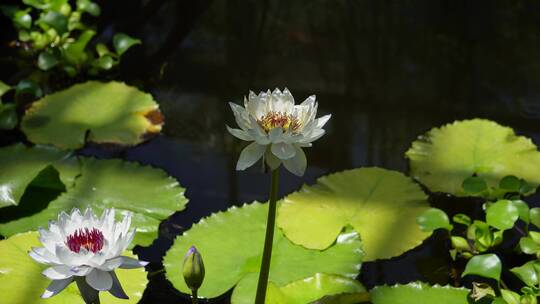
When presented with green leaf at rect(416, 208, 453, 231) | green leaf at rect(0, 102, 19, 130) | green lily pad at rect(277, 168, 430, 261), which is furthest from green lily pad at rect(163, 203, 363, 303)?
green leaf at rect(0, 102, 19, 130)

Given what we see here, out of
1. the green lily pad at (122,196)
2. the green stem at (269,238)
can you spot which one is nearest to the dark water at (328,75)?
the green lily pad at (122,196)

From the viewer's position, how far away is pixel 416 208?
4.97 feet

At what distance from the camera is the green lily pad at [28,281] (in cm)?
123

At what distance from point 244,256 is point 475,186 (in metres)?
0.55

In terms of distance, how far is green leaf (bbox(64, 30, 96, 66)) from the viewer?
2.17 metres

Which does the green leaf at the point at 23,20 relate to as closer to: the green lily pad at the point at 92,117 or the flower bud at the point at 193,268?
the green lily pad at the point at 92,117

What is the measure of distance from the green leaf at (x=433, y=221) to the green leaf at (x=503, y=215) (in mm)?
89

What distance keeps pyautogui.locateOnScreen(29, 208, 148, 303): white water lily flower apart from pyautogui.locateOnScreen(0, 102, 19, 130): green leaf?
3.41 ft

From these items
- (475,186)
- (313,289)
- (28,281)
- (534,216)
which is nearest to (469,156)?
(475,186)

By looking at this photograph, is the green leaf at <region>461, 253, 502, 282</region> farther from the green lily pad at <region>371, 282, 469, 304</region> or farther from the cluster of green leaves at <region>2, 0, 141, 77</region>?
the cluster of green leaves at <region>2, 0, 141, 77</region>

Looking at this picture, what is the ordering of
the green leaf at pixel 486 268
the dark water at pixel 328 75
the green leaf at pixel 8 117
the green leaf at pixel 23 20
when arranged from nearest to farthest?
the green leaf at pixel 486 268 < the dark water at pixel 328 75 < the green leaf at pixel 8 117 < the green leaf at pixel 23 20

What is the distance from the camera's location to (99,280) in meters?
0.90

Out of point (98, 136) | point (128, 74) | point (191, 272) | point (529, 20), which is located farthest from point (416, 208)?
point (529, 20)

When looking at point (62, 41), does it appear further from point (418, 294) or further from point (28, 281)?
point (418, 294)
